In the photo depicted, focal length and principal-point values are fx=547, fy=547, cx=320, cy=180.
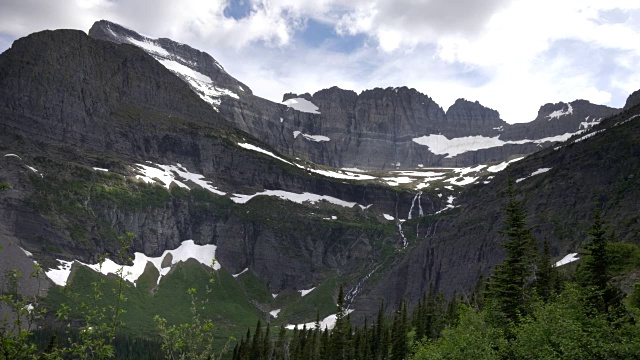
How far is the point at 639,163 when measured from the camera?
15575 cm

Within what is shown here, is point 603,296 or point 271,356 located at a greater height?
point 603,296

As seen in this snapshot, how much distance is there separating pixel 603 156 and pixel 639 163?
1466 centimetres

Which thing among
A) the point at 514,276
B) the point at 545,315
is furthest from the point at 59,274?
the point at 545,315

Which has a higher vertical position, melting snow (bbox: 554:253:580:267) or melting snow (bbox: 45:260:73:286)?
melting snow (bbox: 554:253:580:267)

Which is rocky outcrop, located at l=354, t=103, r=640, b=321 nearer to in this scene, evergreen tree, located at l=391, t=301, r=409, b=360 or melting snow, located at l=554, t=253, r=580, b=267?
melting snow, located at l=554, t=253, r=580, b=267

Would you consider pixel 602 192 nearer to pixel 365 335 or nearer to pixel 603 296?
pixel 365 335

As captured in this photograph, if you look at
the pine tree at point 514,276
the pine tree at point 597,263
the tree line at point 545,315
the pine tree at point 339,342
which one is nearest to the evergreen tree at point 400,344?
the pine tree at point 339,342

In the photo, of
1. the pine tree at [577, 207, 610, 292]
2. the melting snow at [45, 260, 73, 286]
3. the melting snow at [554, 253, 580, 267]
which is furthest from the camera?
the melting snow at [45, 260, 73, 286]

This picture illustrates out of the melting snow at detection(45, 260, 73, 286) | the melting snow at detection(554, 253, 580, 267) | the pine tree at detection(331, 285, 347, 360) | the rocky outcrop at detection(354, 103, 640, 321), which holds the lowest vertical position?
the pine tree at detection(331, 285, 347, 360)

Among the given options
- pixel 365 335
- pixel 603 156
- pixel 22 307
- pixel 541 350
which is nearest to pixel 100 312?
pixel 22 307

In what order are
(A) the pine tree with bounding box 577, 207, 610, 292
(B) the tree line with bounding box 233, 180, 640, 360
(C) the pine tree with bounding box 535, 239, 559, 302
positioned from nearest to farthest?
(B) the tree line with bounding box 233, 180, 640, 360
(A) the pine tree with bounding box 577, 207, 610, 292
(C) the pine tree with bounding box 535, 239, 559, 302

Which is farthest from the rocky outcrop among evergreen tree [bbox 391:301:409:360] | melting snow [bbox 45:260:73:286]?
melting snow [bbox 45:260:73:286]

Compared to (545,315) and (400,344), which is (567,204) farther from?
(545,315)

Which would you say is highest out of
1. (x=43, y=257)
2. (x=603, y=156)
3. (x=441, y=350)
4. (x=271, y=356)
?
(x=603, y=156)
